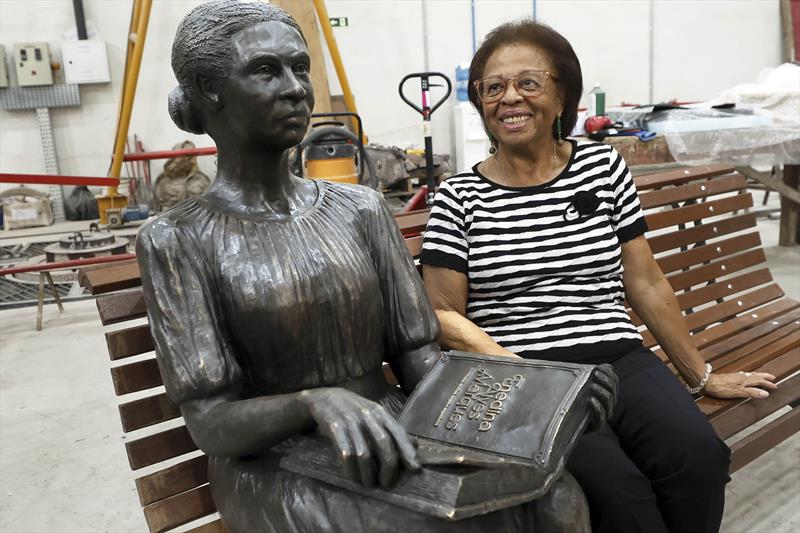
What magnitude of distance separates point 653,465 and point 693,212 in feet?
4.80

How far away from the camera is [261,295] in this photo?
4.18ft

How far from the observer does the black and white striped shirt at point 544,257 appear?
6.15 feet

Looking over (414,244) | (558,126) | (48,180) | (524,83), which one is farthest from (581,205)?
(48,180)

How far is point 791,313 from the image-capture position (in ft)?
9.33

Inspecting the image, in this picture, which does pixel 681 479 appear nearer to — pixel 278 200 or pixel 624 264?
pixel 624 264

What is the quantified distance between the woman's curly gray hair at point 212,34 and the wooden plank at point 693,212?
1807 mm

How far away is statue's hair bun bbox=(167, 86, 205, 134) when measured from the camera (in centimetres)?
132

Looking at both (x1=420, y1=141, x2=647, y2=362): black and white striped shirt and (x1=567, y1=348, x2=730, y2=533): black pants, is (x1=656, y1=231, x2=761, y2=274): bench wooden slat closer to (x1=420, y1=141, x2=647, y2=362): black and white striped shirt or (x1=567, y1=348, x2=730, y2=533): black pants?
(x1=420, y1=141, x2=647, y2=362): black and white striped shirt

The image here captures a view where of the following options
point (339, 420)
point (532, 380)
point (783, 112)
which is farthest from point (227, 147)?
point (783, 112)

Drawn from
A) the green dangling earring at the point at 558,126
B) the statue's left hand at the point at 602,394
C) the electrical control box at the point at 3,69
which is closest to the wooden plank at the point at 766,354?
the green dangling earring at the point at 558,126

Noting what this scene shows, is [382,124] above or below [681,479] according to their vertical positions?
above

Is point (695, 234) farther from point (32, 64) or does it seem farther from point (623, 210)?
point (32, 64)

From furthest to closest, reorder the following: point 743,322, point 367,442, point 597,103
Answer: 1. point 597,103
2. point 743,322
3. point 367,442

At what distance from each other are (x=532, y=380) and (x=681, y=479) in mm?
633
